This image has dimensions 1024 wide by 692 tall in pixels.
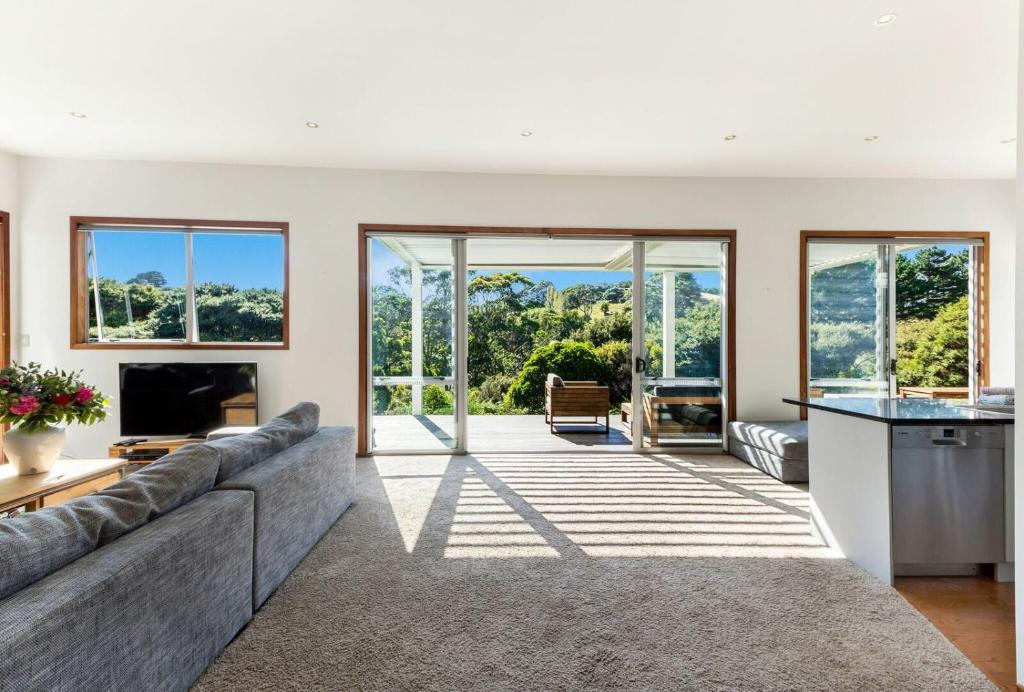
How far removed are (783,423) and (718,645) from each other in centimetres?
350

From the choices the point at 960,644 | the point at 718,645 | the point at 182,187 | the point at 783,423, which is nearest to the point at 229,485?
the point at 718,645

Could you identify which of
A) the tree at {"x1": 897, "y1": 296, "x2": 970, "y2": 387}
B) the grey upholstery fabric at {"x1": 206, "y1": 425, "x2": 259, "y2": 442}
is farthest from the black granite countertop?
the grey upholstery fabric at {"x1": 206, "y1": 425, "x2": 259, "y2": 442}

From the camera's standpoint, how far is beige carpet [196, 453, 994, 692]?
171cm

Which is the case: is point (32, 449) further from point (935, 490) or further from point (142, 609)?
point (935, 490)

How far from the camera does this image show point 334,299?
4.86 meters

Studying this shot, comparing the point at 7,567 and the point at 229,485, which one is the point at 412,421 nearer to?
the point at 229,485

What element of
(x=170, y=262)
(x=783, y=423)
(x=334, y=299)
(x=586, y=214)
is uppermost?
(x=586, y=214)

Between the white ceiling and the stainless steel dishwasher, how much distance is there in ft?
6.86

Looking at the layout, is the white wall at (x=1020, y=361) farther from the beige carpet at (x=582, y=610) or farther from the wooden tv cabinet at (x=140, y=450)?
the wooden tv cabinet at (x=140, y=450)

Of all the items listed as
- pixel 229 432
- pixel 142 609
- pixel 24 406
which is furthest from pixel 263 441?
pixel 229 432

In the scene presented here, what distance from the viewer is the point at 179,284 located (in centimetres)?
484

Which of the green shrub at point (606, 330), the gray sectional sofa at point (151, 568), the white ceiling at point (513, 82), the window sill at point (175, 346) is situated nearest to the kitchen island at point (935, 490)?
the white ceiling at point (513, 82)

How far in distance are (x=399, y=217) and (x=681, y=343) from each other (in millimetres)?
3087

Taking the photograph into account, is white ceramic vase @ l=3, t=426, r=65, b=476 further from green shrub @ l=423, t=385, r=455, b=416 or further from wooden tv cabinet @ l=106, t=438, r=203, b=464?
green shrub @ l=423, t=385, r=455, b=416
